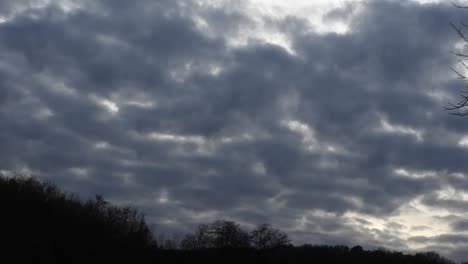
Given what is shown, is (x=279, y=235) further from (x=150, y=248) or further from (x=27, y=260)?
(x=27, y=260)

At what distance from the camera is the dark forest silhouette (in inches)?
2657

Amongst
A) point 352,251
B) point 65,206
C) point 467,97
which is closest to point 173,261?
point 65,206

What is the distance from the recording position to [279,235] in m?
107

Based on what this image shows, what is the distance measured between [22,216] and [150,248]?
21689mm

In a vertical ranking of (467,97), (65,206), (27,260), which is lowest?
(27,260)

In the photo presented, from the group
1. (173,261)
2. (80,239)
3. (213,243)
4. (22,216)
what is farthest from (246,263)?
(22,216)

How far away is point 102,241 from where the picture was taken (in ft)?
257

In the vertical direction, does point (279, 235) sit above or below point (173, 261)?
above

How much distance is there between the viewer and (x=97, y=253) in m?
71.9

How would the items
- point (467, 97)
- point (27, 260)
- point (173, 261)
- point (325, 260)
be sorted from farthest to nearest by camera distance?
point (325, 260)
point (173, 261)
point (27, 260)
point (467, 97)

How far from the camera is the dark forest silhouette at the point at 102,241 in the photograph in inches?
2657

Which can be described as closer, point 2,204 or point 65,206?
point 2,204

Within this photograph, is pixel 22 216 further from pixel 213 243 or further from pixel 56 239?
pixel 213 243

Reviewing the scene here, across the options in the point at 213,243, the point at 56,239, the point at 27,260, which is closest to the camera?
the point at 27,260
